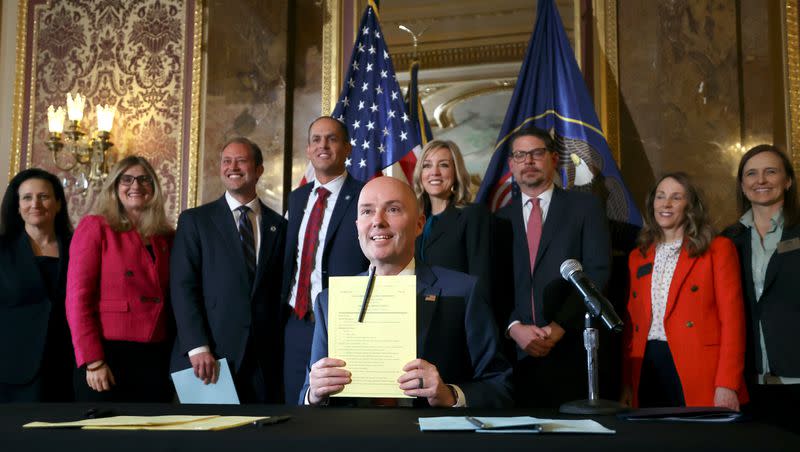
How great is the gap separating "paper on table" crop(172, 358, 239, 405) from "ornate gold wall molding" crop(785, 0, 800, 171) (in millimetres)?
3508

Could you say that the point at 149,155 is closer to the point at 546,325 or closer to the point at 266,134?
the point at 266,134

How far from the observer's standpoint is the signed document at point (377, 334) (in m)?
1.93

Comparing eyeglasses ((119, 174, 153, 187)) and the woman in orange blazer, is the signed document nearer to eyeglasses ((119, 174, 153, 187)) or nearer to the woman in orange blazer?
the woman in orange blazer

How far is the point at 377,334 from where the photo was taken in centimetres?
195

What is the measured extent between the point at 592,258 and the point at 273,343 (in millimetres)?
1608

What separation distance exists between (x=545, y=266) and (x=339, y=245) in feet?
3.27

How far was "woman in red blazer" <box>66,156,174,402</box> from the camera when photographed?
145 inches

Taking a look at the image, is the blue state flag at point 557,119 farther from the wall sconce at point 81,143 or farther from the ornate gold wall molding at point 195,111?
the wall sconce at point 81,143

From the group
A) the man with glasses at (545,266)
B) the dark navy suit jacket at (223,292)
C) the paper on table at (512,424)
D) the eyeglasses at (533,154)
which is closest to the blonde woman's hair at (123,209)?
the dark navy suit jacket at (223,292)

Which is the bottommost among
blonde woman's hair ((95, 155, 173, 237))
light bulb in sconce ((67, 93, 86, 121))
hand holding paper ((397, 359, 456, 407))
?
hand holding paper ((397, 359, 456, 407))

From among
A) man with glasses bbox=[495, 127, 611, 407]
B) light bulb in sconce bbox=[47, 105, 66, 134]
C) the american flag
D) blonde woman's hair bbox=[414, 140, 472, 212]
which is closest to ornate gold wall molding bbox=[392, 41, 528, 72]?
the american flag

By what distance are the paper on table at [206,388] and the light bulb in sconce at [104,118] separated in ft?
8.25

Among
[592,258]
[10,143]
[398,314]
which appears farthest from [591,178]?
[10,143]

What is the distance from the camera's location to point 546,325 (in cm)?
365
